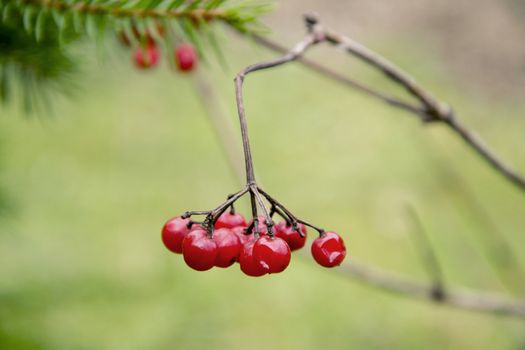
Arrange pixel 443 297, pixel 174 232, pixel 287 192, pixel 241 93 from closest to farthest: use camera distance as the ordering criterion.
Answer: pixel 241 93 → pixel 174 232 → pixel 443 297 → pixel 287 192

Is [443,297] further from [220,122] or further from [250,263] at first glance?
[250,263]

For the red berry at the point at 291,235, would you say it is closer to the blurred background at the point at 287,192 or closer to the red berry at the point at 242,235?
the red berry at the point at 242,235

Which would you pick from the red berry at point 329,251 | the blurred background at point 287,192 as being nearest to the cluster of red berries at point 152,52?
the blurred background at point 287,192

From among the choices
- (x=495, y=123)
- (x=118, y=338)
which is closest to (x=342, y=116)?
(x=495, y=123)

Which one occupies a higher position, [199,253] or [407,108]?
[407,108]

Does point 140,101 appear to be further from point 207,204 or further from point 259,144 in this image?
point 207,204

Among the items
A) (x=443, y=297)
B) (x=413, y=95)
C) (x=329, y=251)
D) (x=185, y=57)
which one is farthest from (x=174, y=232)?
(x=443, y=297)
